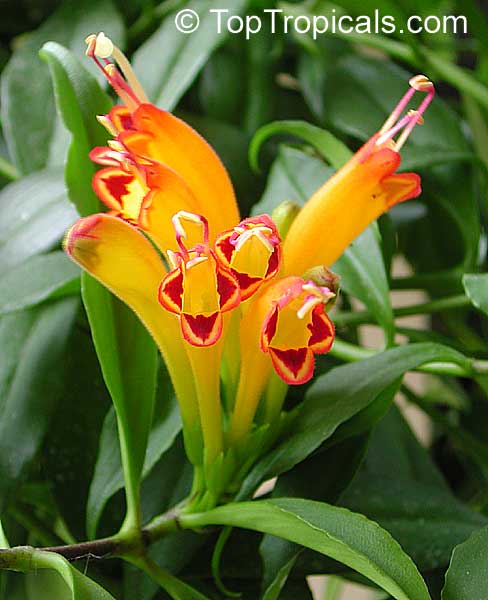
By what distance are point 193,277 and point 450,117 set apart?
409 millimetres

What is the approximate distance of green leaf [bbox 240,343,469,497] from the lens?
0.39 m

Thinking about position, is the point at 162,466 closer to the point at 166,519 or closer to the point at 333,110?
the point at 166,519

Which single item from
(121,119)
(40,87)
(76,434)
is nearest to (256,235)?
(121,119)

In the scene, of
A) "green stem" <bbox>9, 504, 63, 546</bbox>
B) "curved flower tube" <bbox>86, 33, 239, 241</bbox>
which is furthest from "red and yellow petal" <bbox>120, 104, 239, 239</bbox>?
"green stem" <bbox>9, 504, 63, 546</bbox>

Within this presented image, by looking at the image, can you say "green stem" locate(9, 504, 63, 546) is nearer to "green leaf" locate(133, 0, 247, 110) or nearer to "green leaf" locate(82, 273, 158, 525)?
"green leaf" locate(82, 273, 158, 525)

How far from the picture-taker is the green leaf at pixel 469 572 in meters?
0.32

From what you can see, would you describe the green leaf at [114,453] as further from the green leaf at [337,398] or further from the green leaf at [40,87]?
the green leaf at [40,87]

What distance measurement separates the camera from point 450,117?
66cm

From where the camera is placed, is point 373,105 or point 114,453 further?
point 373,105

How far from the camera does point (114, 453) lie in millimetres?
437

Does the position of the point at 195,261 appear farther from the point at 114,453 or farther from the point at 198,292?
the point at 114,453

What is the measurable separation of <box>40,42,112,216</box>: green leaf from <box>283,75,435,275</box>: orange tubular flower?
108 millimetres

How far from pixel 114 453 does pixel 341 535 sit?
15 centimetres

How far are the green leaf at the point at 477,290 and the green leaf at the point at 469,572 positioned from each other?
4.1 inches
